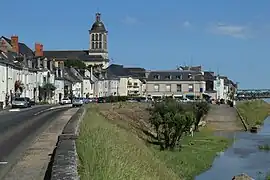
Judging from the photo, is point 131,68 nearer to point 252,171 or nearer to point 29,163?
point 252,171

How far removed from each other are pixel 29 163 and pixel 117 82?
143203 mm

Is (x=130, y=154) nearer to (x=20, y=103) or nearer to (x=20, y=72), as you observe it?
(x=20, y=103)

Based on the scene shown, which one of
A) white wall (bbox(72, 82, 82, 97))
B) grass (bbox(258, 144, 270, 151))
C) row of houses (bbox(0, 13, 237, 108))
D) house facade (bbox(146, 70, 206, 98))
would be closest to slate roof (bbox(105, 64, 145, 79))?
row of houses (bbox(0, 13, 237, 108))

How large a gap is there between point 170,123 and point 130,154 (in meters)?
25.4

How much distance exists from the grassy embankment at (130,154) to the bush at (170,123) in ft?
4.48

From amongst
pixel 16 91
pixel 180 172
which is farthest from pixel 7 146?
pixel 16 91

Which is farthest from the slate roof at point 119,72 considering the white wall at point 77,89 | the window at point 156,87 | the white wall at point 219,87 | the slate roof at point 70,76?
the white wall at point 77,89

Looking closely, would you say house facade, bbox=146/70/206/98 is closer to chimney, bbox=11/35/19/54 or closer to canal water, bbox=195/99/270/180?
chimney, bbox=11/35/19/54

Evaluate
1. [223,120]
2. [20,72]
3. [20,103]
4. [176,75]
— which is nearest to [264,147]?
[20,103]

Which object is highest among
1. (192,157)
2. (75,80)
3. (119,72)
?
(119,72)

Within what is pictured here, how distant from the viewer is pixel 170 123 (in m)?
44.3

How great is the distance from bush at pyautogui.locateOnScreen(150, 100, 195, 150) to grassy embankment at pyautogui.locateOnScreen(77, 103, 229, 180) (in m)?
1.36

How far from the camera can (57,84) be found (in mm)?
110312

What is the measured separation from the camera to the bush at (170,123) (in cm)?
4384
